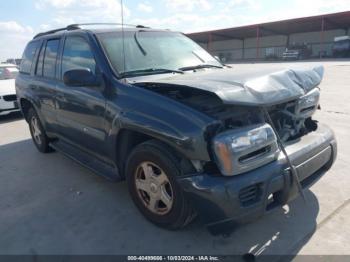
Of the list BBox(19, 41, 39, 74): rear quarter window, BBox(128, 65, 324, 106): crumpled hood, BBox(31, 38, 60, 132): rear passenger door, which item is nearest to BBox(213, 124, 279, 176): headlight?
BBox(128, 65, 324, 106): crumpled hood

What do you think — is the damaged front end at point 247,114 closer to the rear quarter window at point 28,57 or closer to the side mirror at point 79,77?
the side mirror at point 79,77

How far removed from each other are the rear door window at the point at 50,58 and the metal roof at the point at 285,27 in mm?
37471

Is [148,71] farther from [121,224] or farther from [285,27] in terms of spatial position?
[285,27]

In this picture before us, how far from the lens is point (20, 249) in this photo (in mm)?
2760

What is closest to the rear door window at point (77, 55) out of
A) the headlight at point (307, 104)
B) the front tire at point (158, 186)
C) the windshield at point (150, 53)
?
the windshield at point (150, 53)

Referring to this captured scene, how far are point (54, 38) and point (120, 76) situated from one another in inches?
71.7

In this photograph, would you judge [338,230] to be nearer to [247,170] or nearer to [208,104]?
[247,170]

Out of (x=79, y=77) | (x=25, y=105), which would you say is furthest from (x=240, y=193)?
(x=25, y=105)

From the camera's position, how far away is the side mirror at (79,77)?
3021 millimetres

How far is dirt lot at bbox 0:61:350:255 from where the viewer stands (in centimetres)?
265

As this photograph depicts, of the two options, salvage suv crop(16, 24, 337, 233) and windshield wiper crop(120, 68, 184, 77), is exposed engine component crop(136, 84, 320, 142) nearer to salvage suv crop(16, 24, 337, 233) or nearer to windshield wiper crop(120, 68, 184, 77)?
salvage suv crop(16, 24, 337, 233)

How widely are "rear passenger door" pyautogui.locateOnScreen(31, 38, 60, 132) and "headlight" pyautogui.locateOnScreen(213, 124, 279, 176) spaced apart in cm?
277

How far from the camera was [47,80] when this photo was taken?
14.5ft

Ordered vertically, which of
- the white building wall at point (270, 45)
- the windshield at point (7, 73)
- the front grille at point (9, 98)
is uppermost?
the white building wall at point (270, 45)
